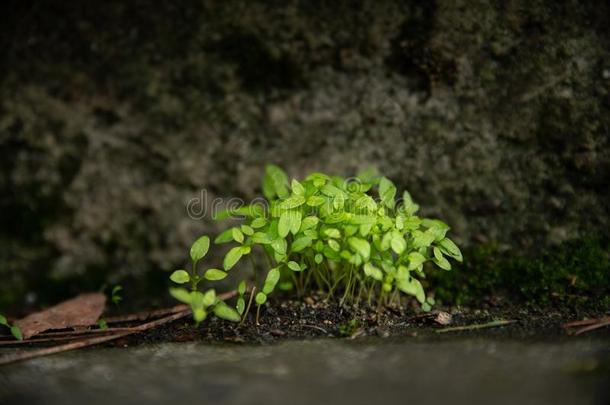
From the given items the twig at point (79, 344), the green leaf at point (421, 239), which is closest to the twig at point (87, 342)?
the twig at point (79, 344)

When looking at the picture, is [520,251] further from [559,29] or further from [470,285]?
[559,29]

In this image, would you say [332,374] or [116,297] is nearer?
[332,374]

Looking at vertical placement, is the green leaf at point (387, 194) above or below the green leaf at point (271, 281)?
above

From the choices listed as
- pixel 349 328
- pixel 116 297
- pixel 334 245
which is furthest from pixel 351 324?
pixel 116 297

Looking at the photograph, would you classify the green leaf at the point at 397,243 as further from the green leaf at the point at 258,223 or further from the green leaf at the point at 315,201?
the green leaf at the point at 258,223

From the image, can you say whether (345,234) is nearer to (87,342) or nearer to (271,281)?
(271,281)

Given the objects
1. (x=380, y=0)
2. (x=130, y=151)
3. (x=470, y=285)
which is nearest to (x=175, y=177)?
(x=130, y=151)

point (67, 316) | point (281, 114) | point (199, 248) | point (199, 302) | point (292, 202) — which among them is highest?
point (281, 114)
